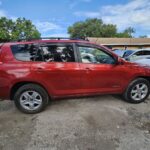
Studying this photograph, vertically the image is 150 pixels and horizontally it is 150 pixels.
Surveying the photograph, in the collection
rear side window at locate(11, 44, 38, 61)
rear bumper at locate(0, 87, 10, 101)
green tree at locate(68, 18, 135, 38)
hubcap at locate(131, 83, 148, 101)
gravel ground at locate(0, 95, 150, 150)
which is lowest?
gravel ground at locate(0, 95, 150, 150)

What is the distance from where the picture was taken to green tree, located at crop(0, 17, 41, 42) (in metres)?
45.1

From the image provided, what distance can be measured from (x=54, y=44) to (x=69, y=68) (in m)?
0.70

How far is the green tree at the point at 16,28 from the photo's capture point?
45100mm

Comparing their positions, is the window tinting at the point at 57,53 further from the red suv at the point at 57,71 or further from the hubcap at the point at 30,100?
the hubcap at the point at 30,100

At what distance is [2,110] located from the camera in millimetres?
5266

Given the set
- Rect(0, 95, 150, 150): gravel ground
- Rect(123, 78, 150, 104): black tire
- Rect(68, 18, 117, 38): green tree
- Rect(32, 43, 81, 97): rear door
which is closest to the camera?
Rect(0, 95, 150, 150): gravel ground

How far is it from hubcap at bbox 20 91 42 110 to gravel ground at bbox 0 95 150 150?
22cm

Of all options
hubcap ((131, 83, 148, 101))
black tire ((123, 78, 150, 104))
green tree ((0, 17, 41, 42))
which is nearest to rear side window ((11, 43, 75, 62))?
black tire ((123, 78, 150, 104))

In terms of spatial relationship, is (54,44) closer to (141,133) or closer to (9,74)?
(9,74)

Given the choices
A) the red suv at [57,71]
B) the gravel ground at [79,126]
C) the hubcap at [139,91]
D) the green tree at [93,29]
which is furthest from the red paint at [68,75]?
the green tree at [93,29]

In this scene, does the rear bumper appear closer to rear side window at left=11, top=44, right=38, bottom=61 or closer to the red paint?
the red paint

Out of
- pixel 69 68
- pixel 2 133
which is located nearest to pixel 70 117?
pixel 69 68

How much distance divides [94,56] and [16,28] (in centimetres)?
4678

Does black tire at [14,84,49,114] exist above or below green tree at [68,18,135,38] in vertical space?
below
